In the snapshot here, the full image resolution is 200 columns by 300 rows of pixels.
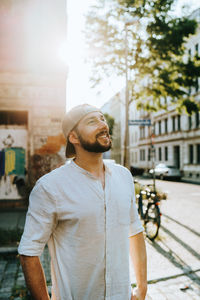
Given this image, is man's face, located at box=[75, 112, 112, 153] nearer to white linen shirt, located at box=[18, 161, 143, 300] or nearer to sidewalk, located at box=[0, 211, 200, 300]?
white linen shirt, located at box=[18, 161, 143, 300]

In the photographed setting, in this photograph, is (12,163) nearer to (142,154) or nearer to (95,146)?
(95,146)

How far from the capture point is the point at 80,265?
1.57 metres

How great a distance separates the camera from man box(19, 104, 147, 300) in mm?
1556

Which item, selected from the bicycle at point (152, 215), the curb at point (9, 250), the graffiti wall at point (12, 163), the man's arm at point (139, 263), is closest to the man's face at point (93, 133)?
the man's arm at point (139, 263)

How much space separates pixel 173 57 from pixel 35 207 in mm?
14803

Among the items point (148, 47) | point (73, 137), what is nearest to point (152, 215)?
point (73, 137)

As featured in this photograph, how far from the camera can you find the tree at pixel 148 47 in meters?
13.5

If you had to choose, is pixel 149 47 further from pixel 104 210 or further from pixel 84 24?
pixel 104 210

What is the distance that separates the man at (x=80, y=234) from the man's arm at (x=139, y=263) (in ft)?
0.15

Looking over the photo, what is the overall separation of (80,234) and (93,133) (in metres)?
0.57

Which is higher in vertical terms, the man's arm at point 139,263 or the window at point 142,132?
the window at point 142,132

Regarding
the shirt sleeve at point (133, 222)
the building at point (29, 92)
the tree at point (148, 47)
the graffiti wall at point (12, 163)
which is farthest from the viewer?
the tree at point (148, 47)

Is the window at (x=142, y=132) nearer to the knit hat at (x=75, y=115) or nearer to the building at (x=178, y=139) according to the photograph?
the building at (x=178, y=139)

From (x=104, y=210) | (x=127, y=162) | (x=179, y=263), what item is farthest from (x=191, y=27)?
(x=104, y=210)
